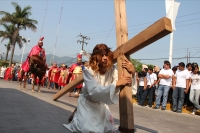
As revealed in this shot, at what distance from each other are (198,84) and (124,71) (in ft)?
19.3

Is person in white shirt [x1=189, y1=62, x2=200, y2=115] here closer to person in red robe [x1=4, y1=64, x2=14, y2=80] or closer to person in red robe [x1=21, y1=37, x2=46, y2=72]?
person in red robe [x1=21, y1=37, x2=46, y2=72]

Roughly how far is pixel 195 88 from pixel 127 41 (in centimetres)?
597

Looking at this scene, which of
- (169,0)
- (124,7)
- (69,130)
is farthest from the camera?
(169,0)

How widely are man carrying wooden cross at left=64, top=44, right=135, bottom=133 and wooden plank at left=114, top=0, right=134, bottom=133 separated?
0.08m

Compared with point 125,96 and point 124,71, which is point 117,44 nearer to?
point 124,71

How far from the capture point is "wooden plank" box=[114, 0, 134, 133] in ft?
9.47

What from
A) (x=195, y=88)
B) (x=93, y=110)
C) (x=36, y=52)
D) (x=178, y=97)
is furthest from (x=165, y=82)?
(x=93, y=110)

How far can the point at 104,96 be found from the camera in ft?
9.58

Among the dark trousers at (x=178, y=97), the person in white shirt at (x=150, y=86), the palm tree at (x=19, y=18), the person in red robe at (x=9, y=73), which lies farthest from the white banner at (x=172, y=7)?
the palm tree at (x=19, y=18)

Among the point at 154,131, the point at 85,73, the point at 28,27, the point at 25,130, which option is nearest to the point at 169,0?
the point at 154,131

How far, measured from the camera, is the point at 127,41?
2.92 metres

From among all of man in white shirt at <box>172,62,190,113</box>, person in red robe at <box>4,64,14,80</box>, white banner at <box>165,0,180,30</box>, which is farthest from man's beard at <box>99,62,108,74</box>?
person in red robe at <box>4,64,14,80</box>

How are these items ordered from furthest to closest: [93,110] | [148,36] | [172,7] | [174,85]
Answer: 1. [172,7]
2. [174,85]
3. [93,110]
4. [148,36]

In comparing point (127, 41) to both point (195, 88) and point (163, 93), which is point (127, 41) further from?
point (163, 93)
